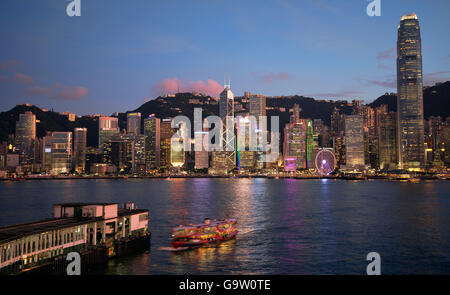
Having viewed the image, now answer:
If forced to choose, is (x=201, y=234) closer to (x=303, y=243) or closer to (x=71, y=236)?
(x=303, y=243)

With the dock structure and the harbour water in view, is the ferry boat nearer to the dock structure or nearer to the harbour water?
the harbour water

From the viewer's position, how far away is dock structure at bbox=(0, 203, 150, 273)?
74.2ft

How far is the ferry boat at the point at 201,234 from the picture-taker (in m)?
37.3

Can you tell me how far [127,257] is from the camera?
1260 inches

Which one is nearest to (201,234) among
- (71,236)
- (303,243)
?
(303,243)

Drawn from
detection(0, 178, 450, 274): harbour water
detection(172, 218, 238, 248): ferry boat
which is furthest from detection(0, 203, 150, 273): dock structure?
detection(172, 218, 238, 248): ferry boat

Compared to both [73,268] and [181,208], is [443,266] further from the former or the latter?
[181,208]

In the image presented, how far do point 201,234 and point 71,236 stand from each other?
14.2 m

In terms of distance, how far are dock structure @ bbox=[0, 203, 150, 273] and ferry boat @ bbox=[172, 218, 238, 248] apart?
2.98m

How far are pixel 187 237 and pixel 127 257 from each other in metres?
7.06

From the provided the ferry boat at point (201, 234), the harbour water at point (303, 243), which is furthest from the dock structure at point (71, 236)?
the ferry boat at point (201, 234)

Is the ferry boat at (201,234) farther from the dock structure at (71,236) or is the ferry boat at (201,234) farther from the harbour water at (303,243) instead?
the dock structure at (71,236)

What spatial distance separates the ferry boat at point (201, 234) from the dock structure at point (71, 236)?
9.77 feet
